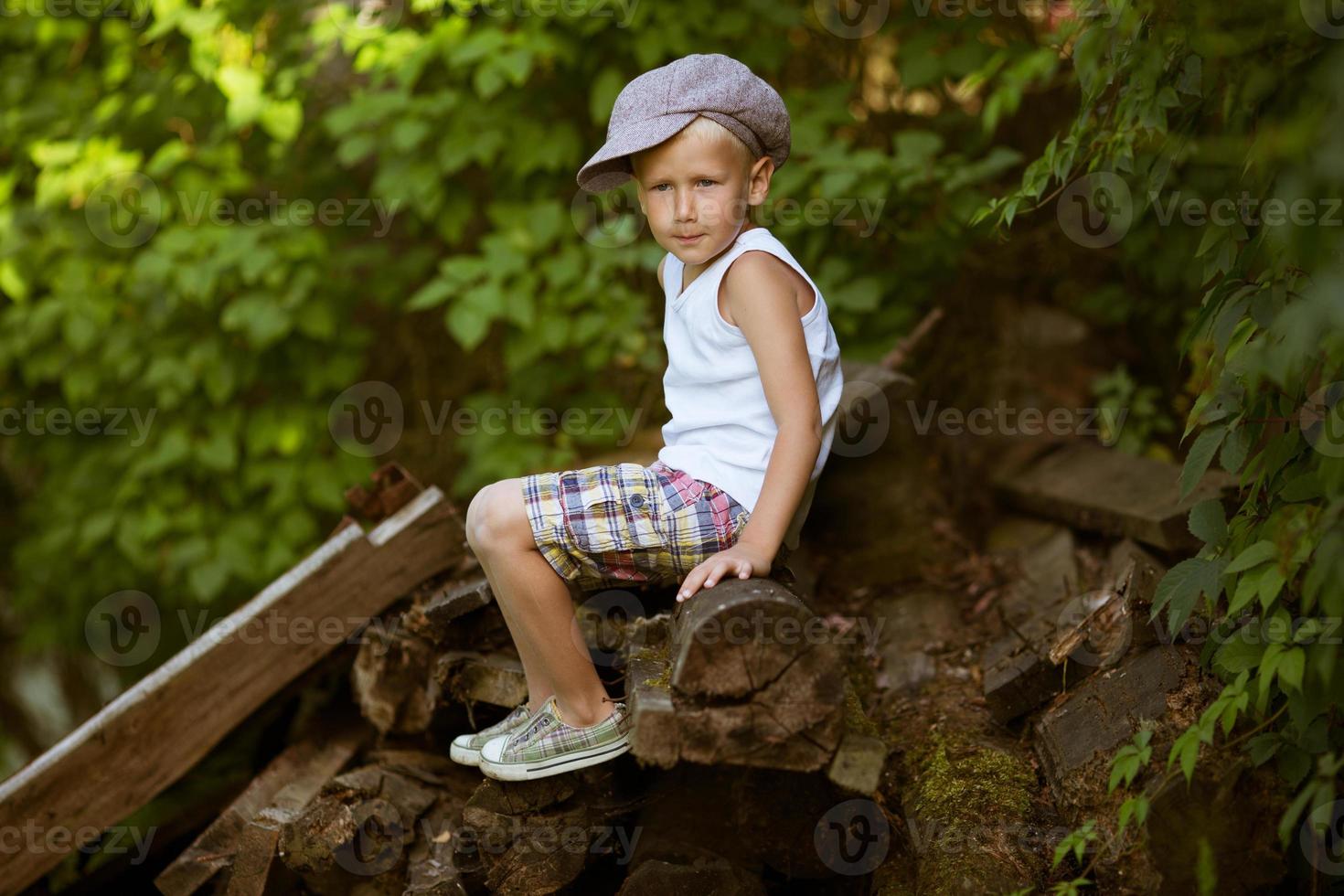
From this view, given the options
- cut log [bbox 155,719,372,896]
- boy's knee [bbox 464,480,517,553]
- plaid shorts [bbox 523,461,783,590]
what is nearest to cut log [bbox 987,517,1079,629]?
plaid shorts [bbox 523,461,783,590]

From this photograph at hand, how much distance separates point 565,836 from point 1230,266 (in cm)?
169

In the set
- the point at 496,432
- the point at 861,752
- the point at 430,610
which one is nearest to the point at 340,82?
the point at 496,432

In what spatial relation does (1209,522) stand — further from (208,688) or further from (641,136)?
(208,688)

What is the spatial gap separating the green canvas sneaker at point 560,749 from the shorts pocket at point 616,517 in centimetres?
34

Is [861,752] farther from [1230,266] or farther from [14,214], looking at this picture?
[14,214]

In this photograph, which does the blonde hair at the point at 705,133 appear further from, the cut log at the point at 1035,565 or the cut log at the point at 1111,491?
the cut log at the point at 1035,565

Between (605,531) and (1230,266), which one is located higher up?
(1230,266)

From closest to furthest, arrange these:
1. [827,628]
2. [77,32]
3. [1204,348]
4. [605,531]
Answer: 1. [827,628]
2. [605,531]
3. [1204,348]
4. [77,32]

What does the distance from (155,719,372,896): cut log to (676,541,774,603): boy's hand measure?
1305 mm

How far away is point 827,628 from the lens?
183 centimetres

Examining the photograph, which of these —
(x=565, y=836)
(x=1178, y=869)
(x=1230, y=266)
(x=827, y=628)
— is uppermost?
(x=1230, y=266)

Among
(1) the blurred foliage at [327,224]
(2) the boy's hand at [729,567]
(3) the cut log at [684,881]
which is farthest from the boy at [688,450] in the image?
(1) the blurred foliage at [327,224]

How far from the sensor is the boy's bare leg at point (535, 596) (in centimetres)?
215

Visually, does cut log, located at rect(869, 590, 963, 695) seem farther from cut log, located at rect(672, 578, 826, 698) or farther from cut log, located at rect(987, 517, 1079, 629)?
cut log, located at rect(672, 578, 826, 698)
